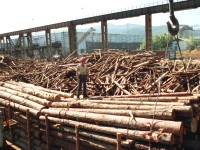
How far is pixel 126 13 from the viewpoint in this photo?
37.2 meters

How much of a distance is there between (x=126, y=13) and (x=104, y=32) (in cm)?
565

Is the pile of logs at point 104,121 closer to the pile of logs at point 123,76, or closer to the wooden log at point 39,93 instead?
the wooden log at point 39,93

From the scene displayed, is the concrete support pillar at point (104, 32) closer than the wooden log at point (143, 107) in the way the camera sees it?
No

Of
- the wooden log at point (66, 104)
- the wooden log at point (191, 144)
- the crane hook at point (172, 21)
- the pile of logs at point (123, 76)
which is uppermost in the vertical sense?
the crane hook at point (172, 21)

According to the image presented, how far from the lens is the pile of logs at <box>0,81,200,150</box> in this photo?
684cm

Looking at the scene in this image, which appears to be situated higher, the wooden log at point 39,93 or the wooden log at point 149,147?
the wooden log at point 39,93

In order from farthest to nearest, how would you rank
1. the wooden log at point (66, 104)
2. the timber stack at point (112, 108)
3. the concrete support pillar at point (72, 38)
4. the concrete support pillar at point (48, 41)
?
1. the concrete support pillar at point (48, 41)
2. the concrete support pillar at point (72, 38)
3. the wooden log at point (66, 104)
4. the timber stack at point (112, 108)

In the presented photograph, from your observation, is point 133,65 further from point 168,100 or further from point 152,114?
point 152,114

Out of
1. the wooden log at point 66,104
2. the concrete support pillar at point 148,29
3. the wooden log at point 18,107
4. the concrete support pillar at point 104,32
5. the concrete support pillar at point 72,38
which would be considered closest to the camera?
the wooden log at point 66,104

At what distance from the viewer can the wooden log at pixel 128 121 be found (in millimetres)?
6544

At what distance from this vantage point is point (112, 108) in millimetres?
8531

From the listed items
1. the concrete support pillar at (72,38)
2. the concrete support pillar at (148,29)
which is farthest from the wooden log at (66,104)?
the concrete support pillar at (72,38)

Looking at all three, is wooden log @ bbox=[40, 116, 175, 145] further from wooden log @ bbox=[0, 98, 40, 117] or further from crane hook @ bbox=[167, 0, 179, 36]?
crane hook @ bbox=[167, 0, 179, 36]

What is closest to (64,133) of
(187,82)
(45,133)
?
(45,133)
